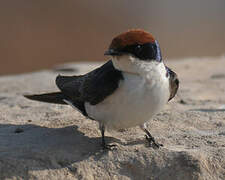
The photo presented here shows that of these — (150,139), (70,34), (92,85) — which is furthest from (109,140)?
(70,34)

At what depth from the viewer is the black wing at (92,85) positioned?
3.81 metres

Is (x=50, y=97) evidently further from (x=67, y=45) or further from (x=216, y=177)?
(x=67, y=45)

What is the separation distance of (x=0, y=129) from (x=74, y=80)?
28.5 inches

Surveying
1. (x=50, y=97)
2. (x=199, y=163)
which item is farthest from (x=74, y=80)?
(x=199, y=163)

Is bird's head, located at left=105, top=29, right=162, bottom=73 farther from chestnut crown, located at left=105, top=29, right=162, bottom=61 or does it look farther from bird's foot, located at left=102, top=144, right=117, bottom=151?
bird's foot, located at left=102, top=144, right=117, bottom=151

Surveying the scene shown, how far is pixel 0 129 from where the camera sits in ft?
15.0

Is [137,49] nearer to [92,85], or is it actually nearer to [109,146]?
[92,85]

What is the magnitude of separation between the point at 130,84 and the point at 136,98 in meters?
0.10

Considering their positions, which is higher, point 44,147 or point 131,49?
point 131,49

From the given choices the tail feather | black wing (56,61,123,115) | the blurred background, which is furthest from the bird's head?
the blurred background

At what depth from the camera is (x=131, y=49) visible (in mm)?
3719

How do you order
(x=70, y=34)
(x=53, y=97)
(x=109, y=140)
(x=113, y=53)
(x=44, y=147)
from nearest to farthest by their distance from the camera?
1. (x=113, y=53)
2. (x=44, y=147)
3. (x=109, y=140)
4. (x=53, y=97)
5. (x=70, y=34)

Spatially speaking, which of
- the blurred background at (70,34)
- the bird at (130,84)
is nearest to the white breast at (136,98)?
the bird at (130,84)

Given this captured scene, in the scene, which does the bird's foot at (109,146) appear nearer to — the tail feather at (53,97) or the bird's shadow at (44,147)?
the bird's shadow at (44,147)
